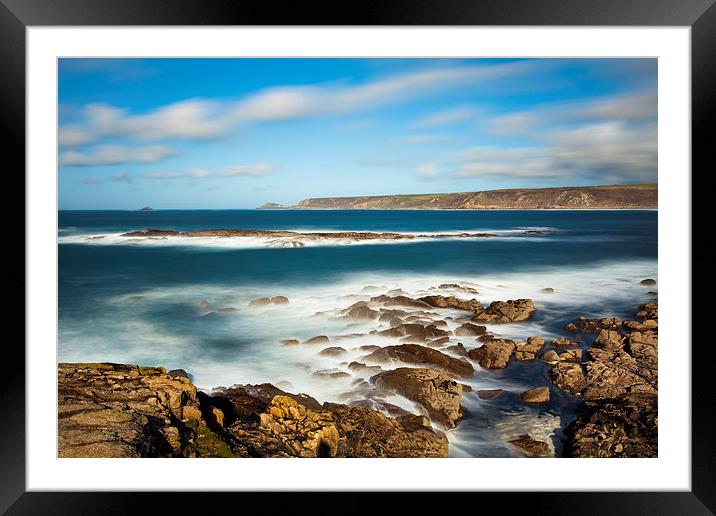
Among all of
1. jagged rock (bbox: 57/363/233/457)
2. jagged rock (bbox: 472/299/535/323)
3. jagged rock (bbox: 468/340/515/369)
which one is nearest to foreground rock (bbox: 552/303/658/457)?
jagged rock (bbox: 468/340/515/369)

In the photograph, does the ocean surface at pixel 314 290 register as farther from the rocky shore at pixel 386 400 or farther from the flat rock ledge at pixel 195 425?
the flat rock ledge at pixel 195 425

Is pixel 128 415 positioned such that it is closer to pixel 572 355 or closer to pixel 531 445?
pixel 531 445

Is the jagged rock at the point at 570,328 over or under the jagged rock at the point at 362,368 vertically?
over

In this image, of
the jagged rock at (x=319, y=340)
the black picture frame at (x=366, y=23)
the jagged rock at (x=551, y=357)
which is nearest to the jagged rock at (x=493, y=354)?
the jagged rock at (x=551, y=357)

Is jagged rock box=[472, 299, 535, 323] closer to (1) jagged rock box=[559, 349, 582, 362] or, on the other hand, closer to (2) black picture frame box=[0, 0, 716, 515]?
(1) jagged rock box=[559, 349, 582, 362]

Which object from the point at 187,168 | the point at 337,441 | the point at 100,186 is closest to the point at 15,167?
the point at 337,441

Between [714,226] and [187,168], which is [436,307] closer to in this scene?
[714,226]
